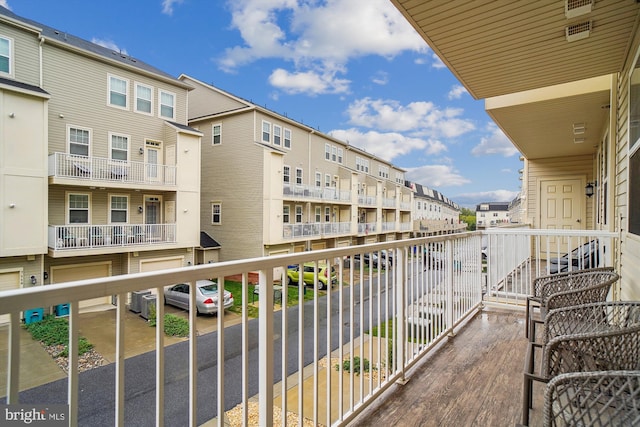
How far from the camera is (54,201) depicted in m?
9.14

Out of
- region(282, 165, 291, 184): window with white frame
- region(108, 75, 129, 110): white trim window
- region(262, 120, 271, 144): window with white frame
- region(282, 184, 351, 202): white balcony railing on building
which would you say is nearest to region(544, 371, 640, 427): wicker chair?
region(108, 75, 129, 110): white trim window

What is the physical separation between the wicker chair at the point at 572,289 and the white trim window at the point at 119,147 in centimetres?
1142

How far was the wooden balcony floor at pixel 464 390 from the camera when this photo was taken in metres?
1.87

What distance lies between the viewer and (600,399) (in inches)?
38.8

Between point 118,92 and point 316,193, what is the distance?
905 centimetres

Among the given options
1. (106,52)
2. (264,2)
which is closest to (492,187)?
(264,2)

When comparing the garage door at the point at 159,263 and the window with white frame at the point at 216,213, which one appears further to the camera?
the window with white frame at the point at 216,213

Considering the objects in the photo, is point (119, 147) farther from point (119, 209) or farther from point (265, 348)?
point (265, 348)

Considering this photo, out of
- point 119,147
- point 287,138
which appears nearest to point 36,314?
point 119,147

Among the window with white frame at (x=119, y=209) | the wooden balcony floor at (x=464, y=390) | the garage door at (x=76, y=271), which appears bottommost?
the garage door at (x=76, y=271)

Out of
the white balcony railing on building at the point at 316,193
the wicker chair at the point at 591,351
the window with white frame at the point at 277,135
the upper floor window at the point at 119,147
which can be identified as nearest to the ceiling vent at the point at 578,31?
the wicker chair at the point at 591,351

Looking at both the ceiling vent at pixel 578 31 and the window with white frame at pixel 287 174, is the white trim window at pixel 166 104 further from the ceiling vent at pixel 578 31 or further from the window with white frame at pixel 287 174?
the ceiling vent at pixel 578 31

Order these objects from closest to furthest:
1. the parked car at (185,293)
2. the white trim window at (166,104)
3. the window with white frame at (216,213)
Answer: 1. the parked car at (185,293)
2. the white trim window at (166,104)
3. the window with white frame at (216,213)

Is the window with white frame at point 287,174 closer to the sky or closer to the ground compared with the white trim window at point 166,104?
closer to the ground
